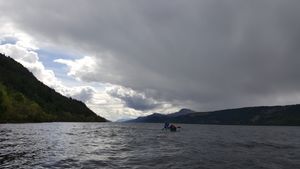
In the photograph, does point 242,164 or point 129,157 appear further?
point 129,157

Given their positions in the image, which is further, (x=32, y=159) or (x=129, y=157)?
(x=129, y=157)

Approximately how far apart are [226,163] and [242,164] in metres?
2.04

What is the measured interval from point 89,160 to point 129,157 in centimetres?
692

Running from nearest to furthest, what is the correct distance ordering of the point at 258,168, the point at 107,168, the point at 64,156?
the point at 107,168
the point at 258,168
the point at 64,156

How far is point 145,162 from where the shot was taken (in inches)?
1769

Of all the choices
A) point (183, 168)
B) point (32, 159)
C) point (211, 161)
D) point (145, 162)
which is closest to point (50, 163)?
point (32, 159)

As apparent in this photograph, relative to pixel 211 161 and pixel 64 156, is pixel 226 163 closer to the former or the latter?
pixel 211 161

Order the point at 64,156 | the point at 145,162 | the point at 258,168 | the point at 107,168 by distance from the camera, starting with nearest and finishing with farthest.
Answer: the point at 107,168 → the point at 258,168 → the point at 145,162 → the point at 64,156

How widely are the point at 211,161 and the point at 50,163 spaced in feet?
69.9

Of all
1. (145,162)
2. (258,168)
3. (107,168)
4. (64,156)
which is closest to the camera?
(107,168)

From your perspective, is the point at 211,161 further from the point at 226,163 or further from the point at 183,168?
the point at 183,168

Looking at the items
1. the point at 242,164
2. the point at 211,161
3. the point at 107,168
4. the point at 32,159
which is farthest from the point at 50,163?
the point at 242,164

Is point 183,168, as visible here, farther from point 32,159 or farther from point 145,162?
point 32,159

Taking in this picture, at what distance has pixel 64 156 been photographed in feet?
160
